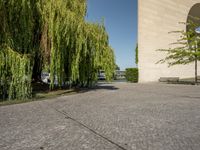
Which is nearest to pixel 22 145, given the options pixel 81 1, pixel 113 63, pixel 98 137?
pixel 98 137

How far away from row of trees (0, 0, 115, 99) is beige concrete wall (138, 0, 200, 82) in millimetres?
12002

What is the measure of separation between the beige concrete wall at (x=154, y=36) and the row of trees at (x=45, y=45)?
12.0 meters

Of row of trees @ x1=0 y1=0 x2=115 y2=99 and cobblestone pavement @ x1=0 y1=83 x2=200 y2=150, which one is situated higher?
row of trees @ x1=0 y1=0 x2=115 y2=99

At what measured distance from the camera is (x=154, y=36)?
26.8 meters

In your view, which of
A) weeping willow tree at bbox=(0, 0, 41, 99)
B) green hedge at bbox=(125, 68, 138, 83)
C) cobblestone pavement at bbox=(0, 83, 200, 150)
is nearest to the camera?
cobblestone pavement at bbox=(0, 83, 200, 150)

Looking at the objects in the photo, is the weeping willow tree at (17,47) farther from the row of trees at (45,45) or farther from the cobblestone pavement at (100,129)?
the cobblestone pavement at (100,129)

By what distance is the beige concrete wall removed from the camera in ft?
85.7

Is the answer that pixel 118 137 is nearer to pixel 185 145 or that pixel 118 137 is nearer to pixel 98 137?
pixel 98 137

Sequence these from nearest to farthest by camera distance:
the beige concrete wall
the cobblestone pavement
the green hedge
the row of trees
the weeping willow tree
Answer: the cobblestone pavement → the weeping willow tree → the row of trees → the beige concrete wall → the green hedge

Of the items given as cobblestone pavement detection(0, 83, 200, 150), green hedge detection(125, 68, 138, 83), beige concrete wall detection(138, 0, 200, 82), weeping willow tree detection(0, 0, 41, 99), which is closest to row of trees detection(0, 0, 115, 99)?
weeping willow tree detection(0, 0, 41, 99)

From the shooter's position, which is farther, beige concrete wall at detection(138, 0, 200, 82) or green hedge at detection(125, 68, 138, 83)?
green hedge at detection(125, 68, 138, 83)

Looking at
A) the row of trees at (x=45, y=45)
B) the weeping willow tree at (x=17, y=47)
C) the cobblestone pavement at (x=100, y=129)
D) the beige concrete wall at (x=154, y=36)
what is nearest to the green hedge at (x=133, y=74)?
the beige concrete wall at (x=154, y=36)

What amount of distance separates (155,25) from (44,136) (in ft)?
77.7

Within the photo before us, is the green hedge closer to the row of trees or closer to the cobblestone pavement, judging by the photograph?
the row of trees
